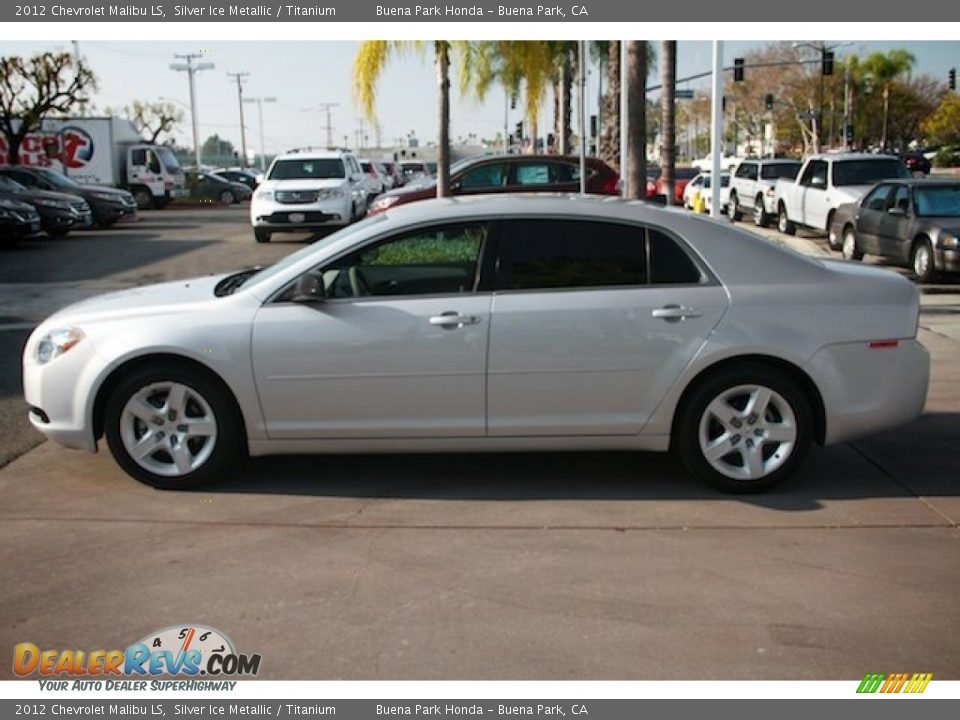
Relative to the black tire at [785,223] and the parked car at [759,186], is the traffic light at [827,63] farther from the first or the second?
the black tire at [785,223]

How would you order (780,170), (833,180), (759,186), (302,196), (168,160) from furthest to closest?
(168,160) → (780,170) → (759,186) → (302,196) → (833,180)

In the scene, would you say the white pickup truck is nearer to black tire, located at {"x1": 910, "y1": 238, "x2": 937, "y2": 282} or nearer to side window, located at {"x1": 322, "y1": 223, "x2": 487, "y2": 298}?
black tire, located at {"x1": 910, "y1": 238, "x2": 937, "y2": 282}

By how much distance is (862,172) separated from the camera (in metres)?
19.5

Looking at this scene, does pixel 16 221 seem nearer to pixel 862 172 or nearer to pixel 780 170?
pixel 862 172

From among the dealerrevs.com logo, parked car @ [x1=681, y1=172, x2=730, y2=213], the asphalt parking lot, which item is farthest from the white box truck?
the dealerrevs.com logo

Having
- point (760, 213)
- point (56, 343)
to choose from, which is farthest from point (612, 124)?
point (56, 343)

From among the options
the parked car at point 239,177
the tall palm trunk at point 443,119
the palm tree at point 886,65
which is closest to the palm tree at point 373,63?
the tall palm trunk at point 443,119

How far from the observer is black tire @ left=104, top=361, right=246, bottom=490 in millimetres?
5582

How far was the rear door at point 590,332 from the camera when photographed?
5.45m

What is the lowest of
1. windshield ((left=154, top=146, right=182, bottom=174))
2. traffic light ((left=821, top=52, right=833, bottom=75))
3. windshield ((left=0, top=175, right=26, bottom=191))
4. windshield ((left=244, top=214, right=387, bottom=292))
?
windshield ((left=244, top=214, right=387, bottom=292))

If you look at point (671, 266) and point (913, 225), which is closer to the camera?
point (671, 266)

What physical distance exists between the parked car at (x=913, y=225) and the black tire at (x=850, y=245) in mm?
16

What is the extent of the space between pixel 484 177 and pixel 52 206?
11.4 m

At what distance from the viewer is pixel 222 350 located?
18.1 feet
